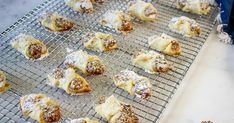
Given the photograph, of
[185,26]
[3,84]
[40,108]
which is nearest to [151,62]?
[185,26]

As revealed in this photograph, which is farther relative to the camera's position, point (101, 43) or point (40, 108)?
point (101, 43)

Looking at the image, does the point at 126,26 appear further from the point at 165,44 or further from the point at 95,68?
the point at 95,68

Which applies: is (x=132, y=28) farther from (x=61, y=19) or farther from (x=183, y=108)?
(x=183, y=108)

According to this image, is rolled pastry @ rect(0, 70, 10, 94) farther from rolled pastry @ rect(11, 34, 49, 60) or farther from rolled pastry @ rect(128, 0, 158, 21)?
rolled pastry @ rect(128, 0, 158, 21)

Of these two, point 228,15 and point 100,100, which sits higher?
point 228,15

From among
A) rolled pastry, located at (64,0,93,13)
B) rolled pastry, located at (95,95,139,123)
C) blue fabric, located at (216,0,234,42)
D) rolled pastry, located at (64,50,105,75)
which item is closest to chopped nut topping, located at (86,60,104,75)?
rolled pastry, located at (64,50,105,75)

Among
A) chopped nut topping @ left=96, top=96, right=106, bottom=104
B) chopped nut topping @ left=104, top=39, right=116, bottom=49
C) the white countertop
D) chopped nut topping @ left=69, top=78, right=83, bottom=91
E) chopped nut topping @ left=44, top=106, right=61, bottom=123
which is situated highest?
chopped nut topping @ left=104, top=39, right=116, bottom=49

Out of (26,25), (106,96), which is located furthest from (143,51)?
(26,25)
